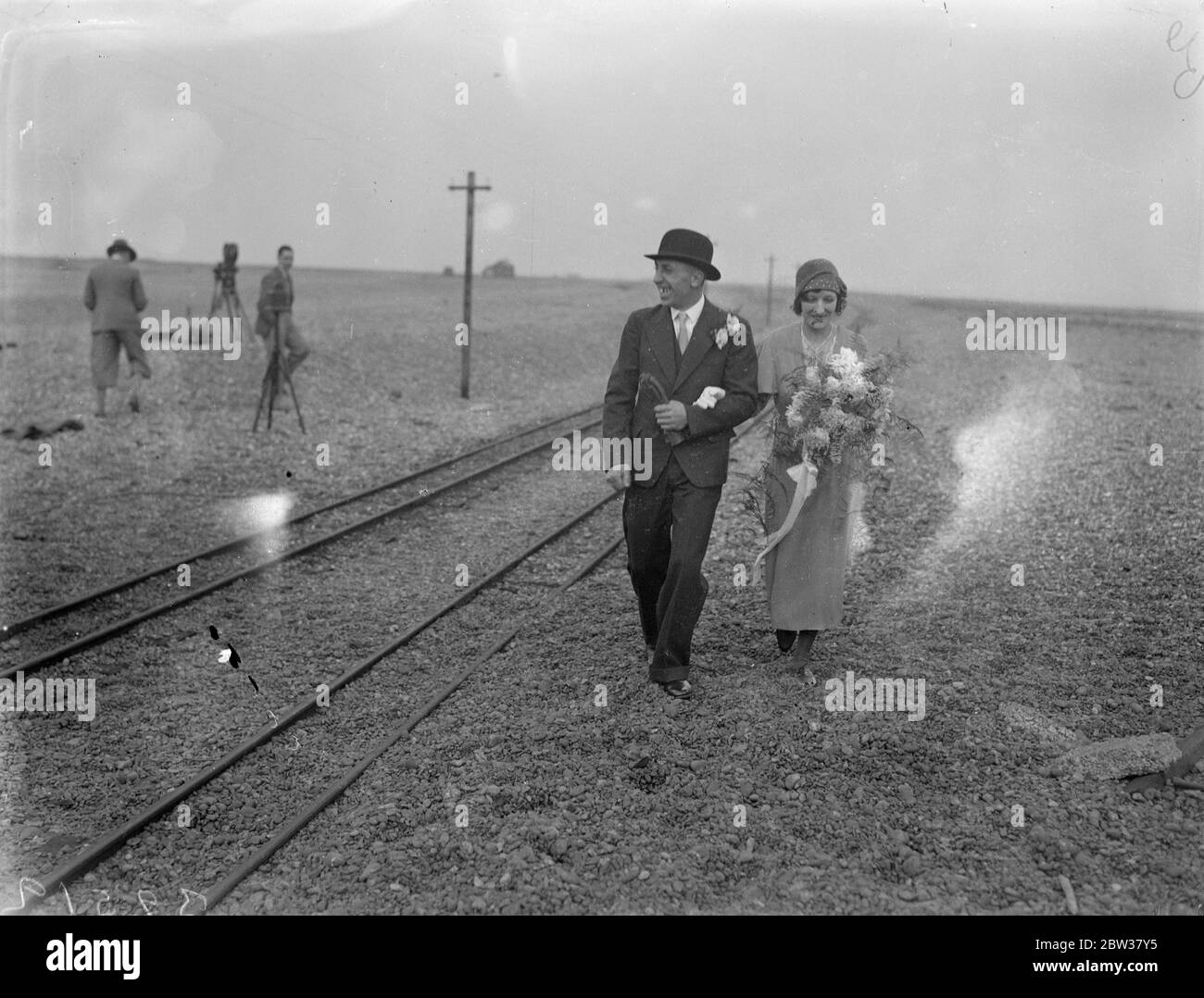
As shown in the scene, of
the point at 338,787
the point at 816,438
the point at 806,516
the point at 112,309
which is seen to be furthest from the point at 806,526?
the point at 112,309

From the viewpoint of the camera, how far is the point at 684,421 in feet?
18.2

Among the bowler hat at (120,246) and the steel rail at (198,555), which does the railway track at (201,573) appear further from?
the bowler hat at (120,246)

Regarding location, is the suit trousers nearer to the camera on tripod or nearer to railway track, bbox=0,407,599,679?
railway track, bbox=0,407,599,679

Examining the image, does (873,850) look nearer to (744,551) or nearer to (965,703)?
(965,703)

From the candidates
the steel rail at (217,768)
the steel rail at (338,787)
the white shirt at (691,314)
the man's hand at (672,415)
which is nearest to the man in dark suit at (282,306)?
the steel rail at (217,768)

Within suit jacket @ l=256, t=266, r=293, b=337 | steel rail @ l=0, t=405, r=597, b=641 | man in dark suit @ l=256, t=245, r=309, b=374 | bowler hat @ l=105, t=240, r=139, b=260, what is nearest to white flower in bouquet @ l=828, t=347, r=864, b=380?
steel rail @ l=0, t=405, r=597, b=641

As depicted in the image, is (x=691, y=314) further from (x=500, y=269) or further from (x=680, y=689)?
(x=500, y=269)

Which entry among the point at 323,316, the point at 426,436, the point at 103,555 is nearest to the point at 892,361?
the point at 103,555

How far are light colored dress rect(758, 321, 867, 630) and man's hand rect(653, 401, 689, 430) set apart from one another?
0.65 metres

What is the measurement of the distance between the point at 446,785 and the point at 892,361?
120 inches

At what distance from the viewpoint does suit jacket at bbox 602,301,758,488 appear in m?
5.71

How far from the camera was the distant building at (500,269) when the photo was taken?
249ft

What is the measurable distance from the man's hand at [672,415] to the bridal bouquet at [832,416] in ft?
2.01
